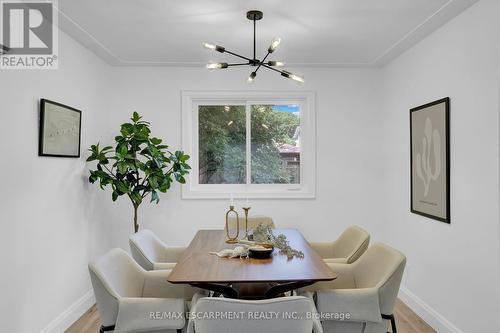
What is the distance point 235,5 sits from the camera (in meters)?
2.64

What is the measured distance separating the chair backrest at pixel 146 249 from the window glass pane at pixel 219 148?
4.78ft

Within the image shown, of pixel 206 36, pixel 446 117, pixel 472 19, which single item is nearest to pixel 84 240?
pixel 206 36

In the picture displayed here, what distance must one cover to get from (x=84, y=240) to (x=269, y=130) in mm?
2417

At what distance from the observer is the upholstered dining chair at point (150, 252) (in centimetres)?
269

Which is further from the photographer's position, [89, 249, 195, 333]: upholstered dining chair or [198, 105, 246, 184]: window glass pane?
[198, 105, 246, 184]: window glass pane

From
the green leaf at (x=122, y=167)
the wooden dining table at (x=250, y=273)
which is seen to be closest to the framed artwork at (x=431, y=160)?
the wooden dining table at (x=250, y=273)

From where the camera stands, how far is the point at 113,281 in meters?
2.08

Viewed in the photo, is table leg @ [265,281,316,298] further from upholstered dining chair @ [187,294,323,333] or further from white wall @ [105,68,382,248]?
white wall @ [105,68,382,248]

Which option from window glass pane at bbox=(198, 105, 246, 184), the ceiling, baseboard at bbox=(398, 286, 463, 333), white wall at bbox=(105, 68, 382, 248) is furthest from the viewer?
window glass pane at bbox=(198, 105, 246, 184)

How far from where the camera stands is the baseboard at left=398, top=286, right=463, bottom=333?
9.37 ft

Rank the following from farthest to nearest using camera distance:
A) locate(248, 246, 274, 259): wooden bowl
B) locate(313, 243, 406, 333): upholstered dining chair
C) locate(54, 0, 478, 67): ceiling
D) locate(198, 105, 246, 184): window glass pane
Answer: locate(198, 105, 246, 184): window glass pane → locate(54, 0, 478, 67): ceiling → locate(248, 246, 274, 259): wooden bowl → locate(313, 243, 406, 333): upholstered dining chair

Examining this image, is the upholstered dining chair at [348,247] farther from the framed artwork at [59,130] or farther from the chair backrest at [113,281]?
the framed artwork at [59,130]

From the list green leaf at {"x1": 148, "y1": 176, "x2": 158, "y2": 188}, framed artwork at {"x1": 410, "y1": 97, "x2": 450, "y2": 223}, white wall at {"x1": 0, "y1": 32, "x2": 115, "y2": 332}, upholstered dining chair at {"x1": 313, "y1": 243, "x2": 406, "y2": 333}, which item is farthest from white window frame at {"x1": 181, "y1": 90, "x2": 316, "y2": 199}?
upholstered dining chair at {"x1": 313, "y1": 243, "x2": 406, "y2": 333}

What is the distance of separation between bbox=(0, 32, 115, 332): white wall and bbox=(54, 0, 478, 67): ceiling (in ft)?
1.51
